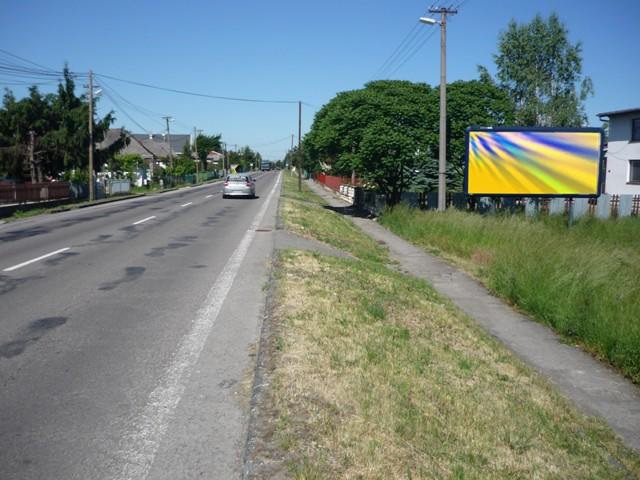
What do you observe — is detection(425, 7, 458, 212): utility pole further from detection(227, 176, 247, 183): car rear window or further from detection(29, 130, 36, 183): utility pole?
detection(29, 130, 36, 183): utility pole

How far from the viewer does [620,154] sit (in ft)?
122

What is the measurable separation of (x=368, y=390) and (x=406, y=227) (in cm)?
1529

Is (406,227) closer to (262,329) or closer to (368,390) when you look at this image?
(262,329)

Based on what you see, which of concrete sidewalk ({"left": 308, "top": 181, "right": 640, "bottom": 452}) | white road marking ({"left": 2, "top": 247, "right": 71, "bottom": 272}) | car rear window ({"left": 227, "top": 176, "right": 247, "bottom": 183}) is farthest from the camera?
car rear window ({"left": 227, "top": 176, "right": 247, "bottom": 183})

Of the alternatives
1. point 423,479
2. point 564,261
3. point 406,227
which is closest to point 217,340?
point 423,479

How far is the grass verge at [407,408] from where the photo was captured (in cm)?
352

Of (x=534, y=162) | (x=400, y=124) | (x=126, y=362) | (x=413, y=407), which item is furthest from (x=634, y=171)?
(x=126, y=362)

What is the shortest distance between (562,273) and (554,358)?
3.08 m

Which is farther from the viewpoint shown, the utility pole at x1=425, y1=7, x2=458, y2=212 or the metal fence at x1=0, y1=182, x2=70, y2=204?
the metal fence at x1=0, y1=182, x2=70, y2=204

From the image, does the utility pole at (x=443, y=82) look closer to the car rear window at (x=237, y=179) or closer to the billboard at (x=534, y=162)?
the billboard at (x=534, y=162)

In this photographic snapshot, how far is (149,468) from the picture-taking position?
350 centimetres

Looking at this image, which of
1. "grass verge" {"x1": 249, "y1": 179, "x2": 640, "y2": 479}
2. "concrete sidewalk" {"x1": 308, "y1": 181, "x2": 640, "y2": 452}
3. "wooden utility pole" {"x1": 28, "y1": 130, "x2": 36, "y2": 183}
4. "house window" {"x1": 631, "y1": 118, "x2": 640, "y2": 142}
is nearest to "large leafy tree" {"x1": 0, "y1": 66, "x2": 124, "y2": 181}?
"wooden utility pole" {"x1": 28, "y1": 130, "x2": 36, "y2": 183}

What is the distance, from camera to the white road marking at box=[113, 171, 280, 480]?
3.56 meters

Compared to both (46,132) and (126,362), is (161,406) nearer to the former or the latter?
(126,362)
